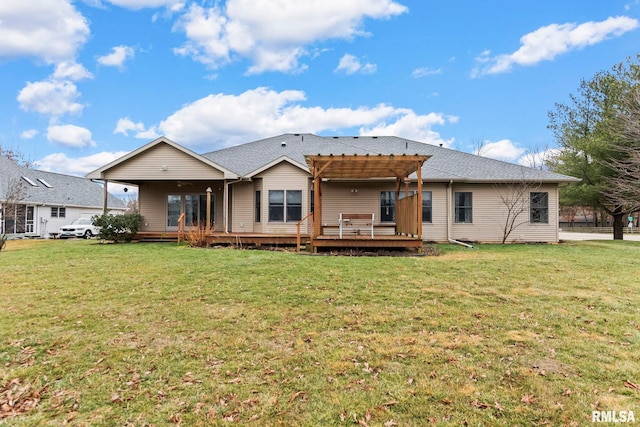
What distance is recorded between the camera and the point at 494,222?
15.3m

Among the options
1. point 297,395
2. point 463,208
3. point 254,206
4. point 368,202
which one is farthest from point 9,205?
point 463,208

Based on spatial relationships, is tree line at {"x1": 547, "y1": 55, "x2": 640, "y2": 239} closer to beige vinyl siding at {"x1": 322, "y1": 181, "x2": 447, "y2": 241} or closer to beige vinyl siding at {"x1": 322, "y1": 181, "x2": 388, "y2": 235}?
beige vinyl siding at {"x1": 322, "y1": 181, "x2": 447, "y2": 241}

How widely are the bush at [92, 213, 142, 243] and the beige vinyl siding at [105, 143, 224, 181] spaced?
1.75m

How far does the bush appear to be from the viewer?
14305 mm

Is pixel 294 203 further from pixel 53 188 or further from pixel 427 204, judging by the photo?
pixel 53 188

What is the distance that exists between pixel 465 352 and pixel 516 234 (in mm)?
13664

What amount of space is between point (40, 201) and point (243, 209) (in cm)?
1778

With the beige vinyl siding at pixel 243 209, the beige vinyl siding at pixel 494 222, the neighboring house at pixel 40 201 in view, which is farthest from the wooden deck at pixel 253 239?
the neighboring house at pixel 40 201

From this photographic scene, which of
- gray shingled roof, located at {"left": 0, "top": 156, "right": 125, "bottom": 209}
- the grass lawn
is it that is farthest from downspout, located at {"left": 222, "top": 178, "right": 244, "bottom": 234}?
gray shingled roof, located at {"left": 0, "top": 156, "right": 125, "bottom": 209}

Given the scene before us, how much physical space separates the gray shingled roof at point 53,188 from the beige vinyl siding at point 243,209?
53.6ft

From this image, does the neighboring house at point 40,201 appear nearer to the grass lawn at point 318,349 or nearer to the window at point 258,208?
the window at point 258,208

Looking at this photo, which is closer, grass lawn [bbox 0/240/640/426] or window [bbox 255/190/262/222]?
grass lawn [bbox 0/240/640/426]

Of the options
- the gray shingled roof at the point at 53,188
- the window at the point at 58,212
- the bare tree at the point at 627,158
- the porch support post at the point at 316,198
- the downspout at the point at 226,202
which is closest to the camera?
the porch support post at the point at 316,198

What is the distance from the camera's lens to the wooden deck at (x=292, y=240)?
1120 cm
